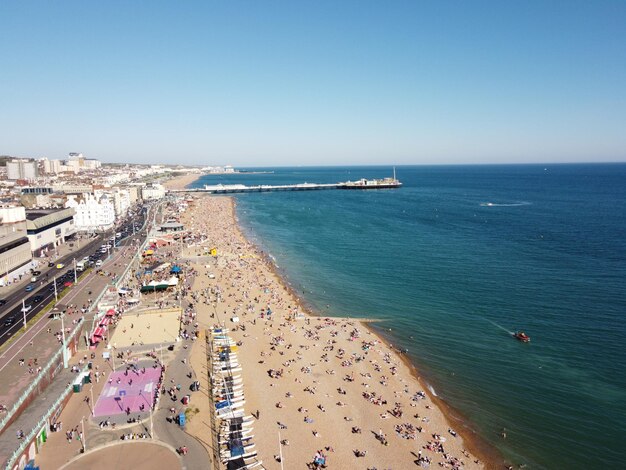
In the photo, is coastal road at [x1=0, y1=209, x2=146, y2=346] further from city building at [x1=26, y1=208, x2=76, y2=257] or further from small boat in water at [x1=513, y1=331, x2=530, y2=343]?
small boat in water at [x1=513, y1=331, x2=530, y2=343]

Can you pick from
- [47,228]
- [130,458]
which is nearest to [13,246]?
[47,228]

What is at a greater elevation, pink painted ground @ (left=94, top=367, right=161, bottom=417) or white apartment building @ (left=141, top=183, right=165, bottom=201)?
white apartment building @ (left=141, top=183, right=165, bottom=201)

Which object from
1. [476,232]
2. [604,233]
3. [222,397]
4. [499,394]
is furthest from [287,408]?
[604,233]

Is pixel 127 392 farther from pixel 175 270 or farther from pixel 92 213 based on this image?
pixel 92 213

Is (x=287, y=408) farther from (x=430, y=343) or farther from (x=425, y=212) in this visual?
(x=425, y=212)

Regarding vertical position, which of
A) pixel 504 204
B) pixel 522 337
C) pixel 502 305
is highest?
pixel 504 204

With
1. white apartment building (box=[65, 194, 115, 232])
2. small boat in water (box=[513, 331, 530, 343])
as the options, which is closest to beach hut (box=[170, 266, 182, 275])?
white apartment building (box=[65, 194, 115, 232])
